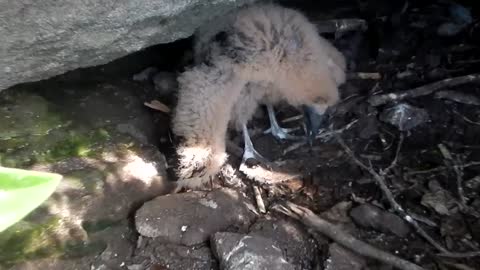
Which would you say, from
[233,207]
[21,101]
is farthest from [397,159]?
[21,101]

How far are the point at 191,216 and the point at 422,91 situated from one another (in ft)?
3.96

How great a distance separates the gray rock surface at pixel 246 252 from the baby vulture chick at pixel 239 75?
0.37m

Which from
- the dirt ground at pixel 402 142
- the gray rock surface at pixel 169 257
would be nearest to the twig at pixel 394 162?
the dirt ground at pixel 402 142

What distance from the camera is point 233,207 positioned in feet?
6.44

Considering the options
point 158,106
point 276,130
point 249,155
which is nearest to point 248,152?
point 249,155

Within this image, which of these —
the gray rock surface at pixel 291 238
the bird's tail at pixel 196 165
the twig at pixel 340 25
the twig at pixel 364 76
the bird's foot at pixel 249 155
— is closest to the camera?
the gray rock surface at pixel 291 238

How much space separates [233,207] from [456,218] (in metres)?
0.83

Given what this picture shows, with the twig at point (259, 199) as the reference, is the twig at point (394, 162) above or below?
above

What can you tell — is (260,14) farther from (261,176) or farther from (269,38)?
(261,176)

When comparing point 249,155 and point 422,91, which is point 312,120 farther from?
point 422,91

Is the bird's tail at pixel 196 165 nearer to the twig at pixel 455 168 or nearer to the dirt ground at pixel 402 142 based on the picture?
the dirt ground at pixel 402 142

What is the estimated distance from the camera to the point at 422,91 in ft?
7.59

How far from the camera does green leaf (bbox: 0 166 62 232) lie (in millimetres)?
760

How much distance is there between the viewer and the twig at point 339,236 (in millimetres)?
1710
